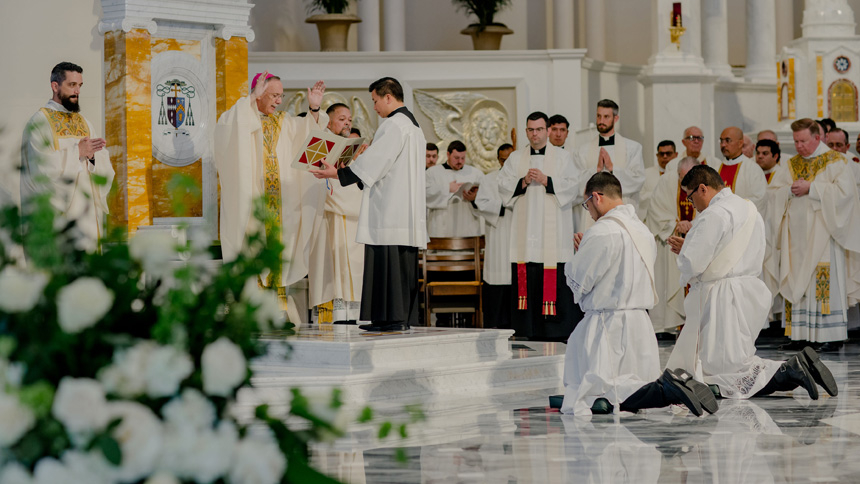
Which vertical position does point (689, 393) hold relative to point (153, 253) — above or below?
below

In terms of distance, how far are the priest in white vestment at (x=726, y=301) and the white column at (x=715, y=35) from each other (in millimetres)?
7684

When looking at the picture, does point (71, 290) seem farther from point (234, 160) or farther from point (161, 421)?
point (234, 160)

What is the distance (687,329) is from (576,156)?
12.1 feet

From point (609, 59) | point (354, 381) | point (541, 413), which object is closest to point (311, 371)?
point (354, 381)

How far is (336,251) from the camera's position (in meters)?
8.92

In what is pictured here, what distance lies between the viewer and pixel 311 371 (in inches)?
266

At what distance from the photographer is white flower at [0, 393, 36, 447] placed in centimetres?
146

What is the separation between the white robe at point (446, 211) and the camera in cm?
1095

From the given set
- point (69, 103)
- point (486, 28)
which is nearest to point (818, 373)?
point (69, 103)

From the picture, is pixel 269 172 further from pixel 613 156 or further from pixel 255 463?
pixel 255 463

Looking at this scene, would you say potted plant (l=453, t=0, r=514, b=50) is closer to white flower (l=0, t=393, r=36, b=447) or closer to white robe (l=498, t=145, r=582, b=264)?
white robe (l=498, t=145, r=582, b=264)

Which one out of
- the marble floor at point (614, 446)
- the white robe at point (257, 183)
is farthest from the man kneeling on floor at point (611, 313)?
the white robe at point (257, 183)

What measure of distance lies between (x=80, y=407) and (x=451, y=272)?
367 inches

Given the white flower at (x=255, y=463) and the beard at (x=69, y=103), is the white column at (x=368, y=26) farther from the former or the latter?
the white flower at (x=255, y=463)
